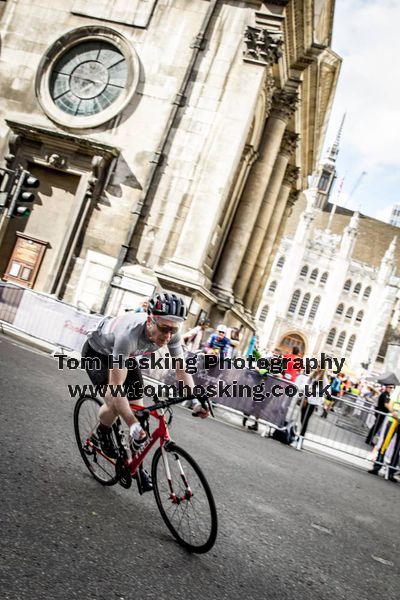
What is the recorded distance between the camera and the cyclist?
4.21 meters

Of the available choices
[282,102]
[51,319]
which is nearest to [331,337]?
[282,102]

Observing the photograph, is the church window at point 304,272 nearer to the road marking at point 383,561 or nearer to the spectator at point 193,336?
the spectator at point 193,336

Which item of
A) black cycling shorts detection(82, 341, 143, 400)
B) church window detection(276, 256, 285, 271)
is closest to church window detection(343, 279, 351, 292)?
church window detection(276, 256, 285, 271)

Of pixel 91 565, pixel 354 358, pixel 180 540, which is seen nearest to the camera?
pixel 91 565

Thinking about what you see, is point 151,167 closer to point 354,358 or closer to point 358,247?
point 354,358

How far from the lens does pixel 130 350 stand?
14.2 feet

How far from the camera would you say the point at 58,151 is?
18750 millimetres

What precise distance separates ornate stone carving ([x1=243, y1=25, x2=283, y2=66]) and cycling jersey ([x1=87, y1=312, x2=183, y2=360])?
15.0m

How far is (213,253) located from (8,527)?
620 inches

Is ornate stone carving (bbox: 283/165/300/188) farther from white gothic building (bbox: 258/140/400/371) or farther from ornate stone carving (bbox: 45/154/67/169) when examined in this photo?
white gothic building (bbox: 258/140/400/371)

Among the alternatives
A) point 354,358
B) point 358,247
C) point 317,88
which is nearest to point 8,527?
point 317,88

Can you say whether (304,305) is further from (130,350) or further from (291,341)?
(130,350)

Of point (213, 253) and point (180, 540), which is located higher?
point (213, 253)

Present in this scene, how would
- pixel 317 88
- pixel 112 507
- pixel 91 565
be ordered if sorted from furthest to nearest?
pixel 317 88
pixel 112 507
pixel 91 565
